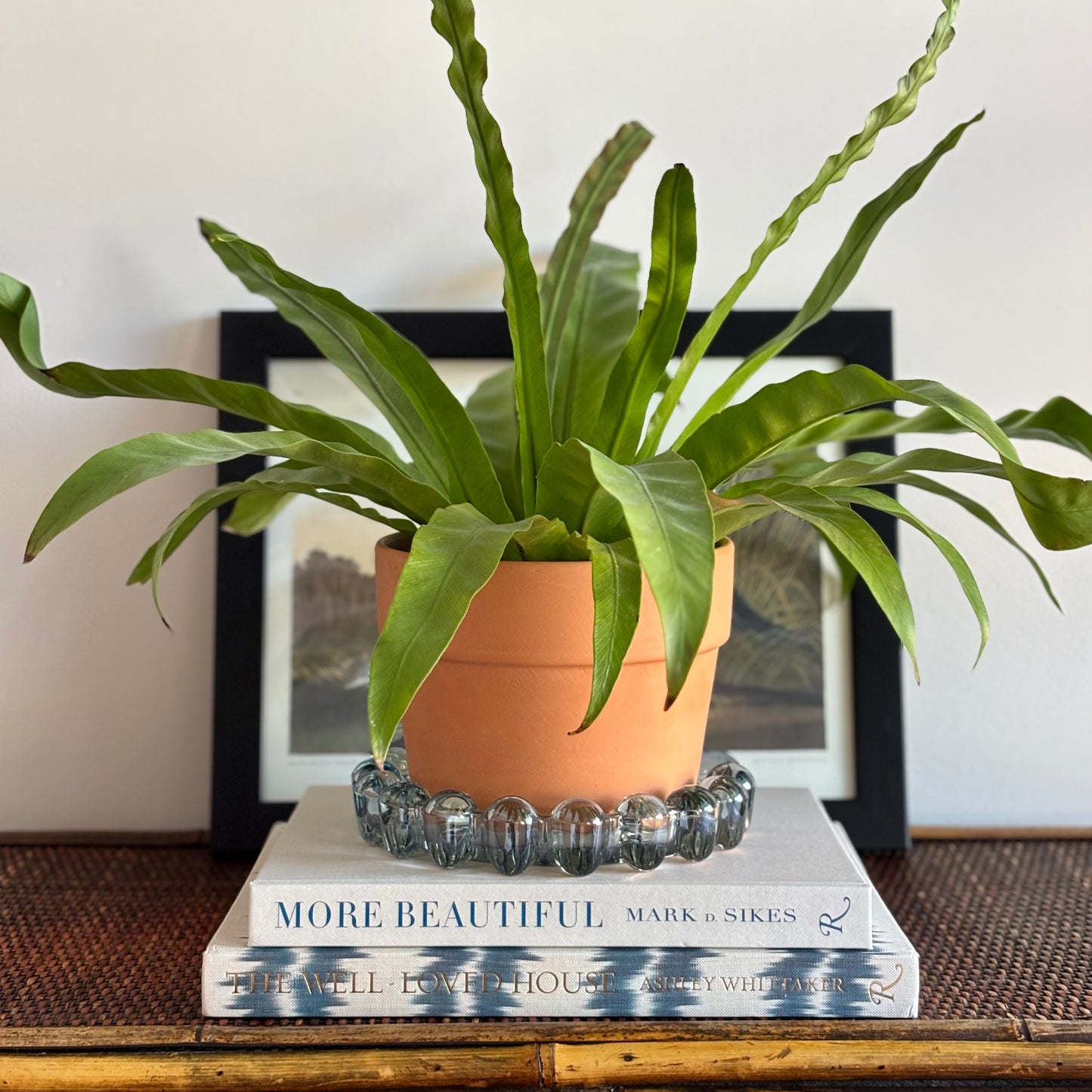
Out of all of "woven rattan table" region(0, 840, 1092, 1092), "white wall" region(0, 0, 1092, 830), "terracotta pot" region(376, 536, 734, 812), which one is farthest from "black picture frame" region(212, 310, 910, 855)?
"terracotta pot" region(376, 536, 734, 812)

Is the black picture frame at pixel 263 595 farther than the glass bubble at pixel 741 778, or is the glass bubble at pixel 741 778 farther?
the black picture frame at pixel 263 595

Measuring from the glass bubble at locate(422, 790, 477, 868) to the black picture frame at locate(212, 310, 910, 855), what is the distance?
0.90 feet

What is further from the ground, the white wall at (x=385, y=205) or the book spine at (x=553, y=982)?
the white wall at (x=385, y=205)

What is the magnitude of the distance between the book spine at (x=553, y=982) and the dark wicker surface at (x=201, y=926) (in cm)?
4

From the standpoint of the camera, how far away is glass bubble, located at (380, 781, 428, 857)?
616 mm

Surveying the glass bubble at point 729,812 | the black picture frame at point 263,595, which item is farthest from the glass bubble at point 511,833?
the black picture frame at point 263,595

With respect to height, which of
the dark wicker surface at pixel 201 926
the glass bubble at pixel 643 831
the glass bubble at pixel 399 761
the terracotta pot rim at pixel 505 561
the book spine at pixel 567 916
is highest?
the terracotta pot rim at pixel 505 561

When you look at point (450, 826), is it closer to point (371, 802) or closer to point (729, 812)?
point (371, 802)

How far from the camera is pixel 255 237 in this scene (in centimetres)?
85

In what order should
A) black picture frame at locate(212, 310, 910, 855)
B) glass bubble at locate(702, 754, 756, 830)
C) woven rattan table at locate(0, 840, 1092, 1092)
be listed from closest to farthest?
woven rattan table at locate(0, 840, 1092, 1092)
glass bubble at locate(702, 754, 756, 830)
black picture frame at locate(212, 310, 910, 855)

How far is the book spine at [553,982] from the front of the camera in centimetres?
58

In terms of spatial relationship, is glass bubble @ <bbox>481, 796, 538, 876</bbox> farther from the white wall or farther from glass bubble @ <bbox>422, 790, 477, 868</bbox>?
the white wall

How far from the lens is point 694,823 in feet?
2.00

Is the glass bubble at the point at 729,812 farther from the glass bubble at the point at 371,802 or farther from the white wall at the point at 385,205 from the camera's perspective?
the white wall at the point at 385,205
